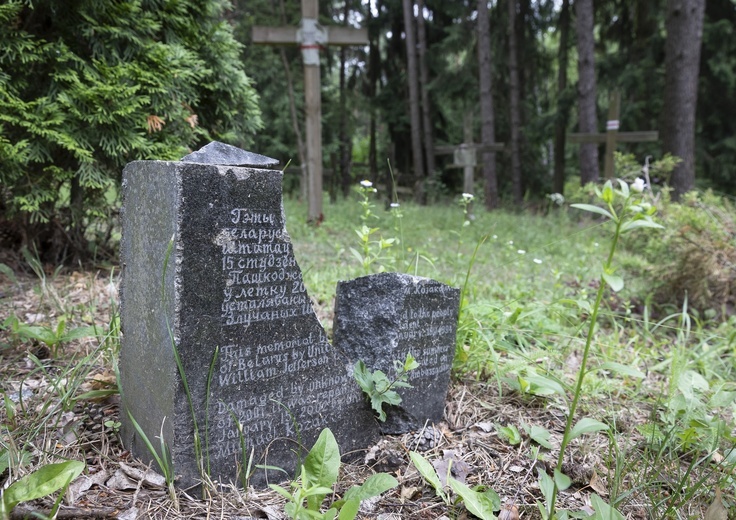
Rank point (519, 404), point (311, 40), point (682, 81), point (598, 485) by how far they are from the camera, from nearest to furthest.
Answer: point (598, 485), point (519, 404), point (311, 40), point (682, 81)

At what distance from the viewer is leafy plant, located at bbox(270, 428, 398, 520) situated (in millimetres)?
1606

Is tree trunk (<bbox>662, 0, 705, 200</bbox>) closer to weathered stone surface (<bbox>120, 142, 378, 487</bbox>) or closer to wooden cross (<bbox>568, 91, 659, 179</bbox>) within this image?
wooden cross (<bbox>568, 91, 659, 179</bbox>)

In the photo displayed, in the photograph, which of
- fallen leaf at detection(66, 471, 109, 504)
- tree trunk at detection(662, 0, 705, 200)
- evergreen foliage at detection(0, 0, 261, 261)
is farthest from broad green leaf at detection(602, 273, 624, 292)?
tree trunk at detection(662, 0, 705, 200)

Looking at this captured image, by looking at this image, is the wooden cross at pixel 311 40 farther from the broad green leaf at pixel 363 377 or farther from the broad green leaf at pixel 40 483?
the broad green leaf at pixel 40 483

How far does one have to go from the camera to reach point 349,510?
1.64m

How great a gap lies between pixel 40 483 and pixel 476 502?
4.44ft

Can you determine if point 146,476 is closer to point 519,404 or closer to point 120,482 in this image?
point 120,482

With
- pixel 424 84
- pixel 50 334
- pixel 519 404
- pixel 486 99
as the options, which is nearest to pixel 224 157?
pixel 50 334

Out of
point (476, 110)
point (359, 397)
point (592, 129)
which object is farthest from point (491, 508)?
point (476, 110)

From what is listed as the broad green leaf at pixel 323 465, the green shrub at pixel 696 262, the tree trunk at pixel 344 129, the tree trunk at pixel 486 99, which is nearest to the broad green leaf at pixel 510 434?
the broad green leaf at pixel 323 465

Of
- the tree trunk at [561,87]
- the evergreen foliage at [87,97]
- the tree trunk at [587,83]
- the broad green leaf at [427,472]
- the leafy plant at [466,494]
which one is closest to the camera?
the leafy plant at [466,494]

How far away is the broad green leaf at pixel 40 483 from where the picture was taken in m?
1.48

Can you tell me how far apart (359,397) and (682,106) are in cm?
867

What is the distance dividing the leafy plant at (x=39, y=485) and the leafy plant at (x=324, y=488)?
1.92 feet
